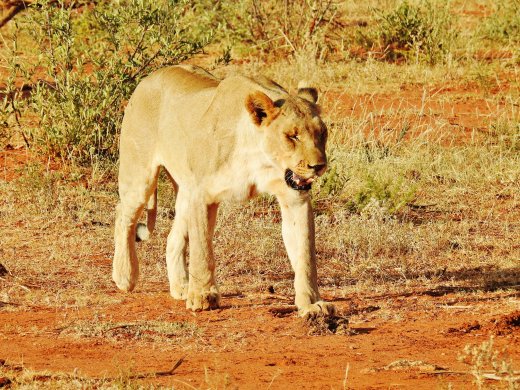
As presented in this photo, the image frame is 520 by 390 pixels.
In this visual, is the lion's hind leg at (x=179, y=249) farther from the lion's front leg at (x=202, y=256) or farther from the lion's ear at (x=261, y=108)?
the lion's ear at (x=261, y=108)

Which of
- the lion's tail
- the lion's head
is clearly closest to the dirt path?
the lion's tail

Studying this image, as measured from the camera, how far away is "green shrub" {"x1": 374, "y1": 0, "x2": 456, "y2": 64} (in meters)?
14.6

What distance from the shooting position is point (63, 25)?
9.83 meters

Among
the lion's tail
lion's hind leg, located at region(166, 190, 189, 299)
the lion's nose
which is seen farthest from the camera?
the lion's tail

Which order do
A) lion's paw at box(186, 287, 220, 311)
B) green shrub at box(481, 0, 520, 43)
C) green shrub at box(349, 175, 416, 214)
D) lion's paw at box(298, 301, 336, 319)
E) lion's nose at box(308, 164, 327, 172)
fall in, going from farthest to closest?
green shrub at box(481, 0, 520, 43) → green shrub at box(349, 175, 416, 214) → lion's paw at box(186, 287, 220, 311) → lion's paw at box(298, 301, 336, 319) → lion's nose at box(308, 164, 327, 172)

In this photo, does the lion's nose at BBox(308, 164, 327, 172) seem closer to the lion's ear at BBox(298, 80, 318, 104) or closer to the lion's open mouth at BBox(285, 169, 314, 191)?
the lion's open mouth at BBox(285, 169, 314, 191)

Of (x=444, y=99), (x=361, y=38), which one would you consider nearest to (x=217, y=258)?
(x=444, y=99)

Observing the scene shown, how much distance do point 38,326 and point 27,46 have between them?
1006cm

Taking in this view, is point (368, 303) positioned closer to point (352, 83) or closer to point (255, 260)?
point (255, 260)

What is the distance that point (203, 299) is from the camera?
6.61 m

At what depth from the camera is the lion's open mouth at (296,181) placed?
6.12 m

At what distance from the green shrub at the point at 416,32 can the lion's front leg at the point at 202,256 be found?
8071mm

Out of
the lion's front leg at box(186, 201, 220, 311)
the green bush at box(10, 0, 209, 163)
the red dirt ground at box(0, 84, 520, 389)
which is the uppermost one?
the green bush at box(10, 0, 209, 163)

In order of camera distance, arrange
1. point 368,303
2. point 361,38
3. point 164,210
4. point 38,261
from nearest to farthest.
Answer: point 368,303, point 38,261, point 164,210, point 361,38
